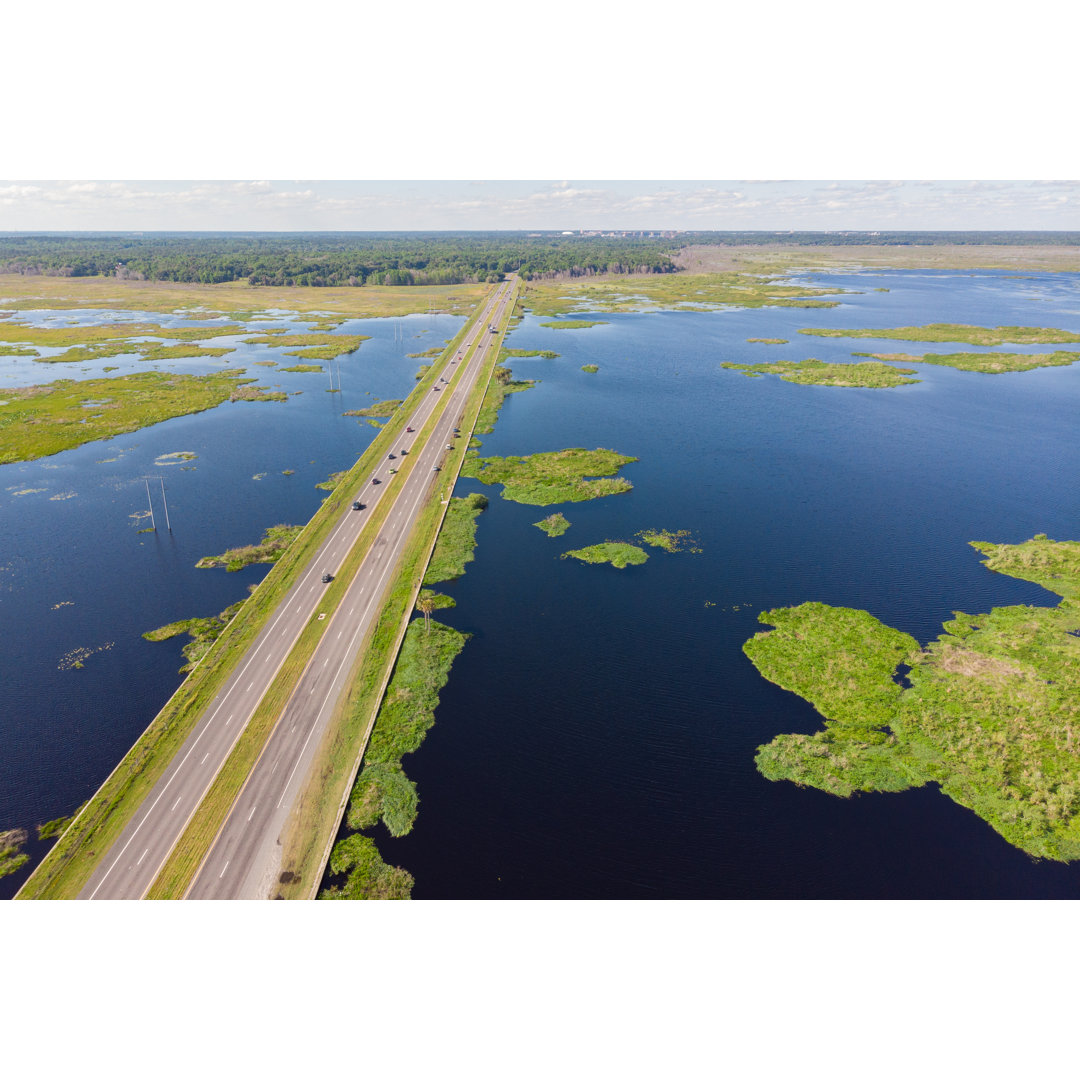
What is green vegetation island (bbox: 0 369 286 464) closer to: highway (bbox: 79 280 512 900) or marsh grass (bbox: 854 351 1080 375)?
highway (bbox: 79 280 512 900)

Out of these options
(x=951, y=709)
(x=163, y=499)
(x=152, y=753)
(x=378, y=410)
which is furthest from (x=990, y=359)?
(x=152, y=753)

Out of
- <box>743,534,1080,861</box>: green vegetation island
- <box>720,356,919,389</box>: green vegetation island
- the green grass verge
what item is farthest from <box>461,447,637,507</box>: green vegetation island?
<box>720,356,919,389</box>: green vegetation island

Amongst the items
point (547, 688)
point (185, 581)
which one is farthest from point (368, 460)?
point (547, 688)

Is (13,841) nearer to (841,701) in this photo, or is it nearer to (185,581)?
(185,581)

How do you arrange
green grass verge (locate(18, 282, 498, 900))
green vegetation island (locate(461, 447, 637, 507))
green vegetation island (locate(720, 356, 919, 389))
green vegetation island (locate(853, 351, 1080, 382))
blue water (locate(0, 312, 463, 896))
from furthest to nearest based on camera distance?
green vegetation island (locate(853, 351, 1080, 382)), green vegetation island (locate(720, 356, 919, 389)), green vegetation island (locate(461, 447, 637, 507)), blue water (locate(0, 312, 463, 896)), green grass verge (locate(18, 282, 498, 900))

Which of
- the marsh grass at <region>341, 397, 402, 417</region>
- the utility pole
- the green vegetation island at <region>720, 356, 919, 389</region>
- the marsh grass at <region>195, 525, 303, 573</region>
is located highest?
the green vegetation island at <region>720, 356, 919, 389</region>
